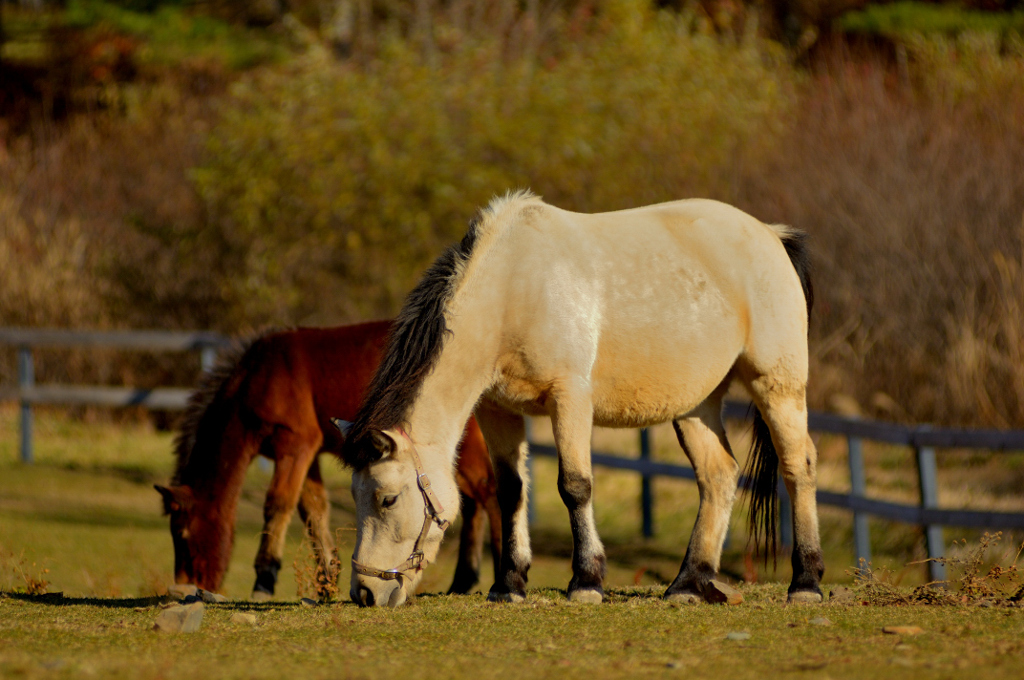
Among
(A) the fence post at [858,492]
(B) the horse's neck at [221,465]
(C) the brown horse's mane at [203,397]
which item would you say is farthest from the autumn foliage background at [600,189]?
(B) the horse's neck at [221,465]

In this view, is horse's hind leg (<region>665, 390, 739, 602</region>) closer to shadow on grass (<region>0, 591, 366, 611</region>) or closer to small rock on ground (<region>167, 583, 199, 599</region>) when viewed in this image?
shadow on grass (<region>0, 591, 366, 611</region>)

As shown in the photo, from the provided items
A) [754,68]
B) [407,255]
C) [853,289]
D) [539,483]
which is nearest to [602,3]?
[754,68]

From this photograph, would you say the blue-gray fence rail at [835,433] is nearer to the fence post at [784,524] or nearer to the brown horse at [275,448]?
the fence post at [784,524]

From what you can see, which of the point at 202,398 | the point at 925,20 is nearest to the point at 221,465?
the point at 202,398

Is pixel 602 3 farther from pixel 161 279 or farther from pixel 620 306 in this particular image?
pixel 620 306

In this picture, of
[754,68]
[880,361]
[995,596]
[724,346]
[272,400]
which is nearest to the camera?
[995,596]

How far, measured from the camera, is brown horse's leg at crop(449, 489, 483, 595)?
23.3 feet

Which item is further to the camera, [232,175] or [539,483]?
[232,175]

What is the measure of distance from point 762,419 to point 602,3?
619 inches

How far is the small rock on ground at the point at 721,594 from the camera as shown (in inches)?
204

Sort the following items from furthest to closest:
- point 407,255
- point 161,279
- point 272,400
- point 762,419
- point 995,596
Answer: point 161,279 → point 407,255 → point 272,400 → point 762,419 → point 995,596

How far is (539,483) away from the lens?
41.6ft

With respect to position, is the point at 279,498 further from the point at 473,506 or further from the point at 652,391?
the point at 652,391

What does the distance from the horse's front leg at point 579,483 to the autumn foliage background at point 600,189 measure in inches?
275
